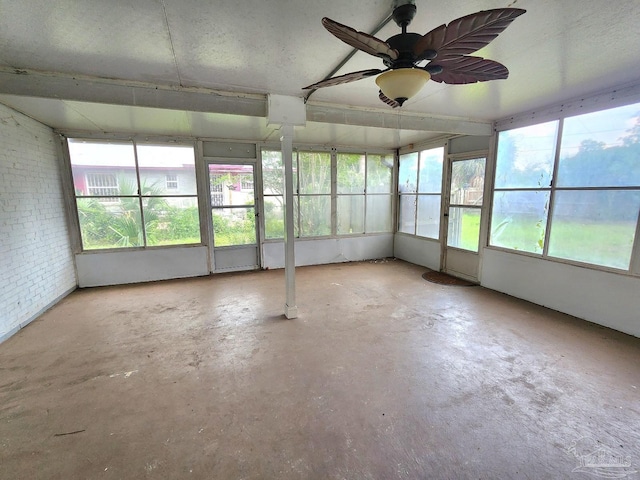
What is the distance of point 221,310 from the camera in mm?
3795

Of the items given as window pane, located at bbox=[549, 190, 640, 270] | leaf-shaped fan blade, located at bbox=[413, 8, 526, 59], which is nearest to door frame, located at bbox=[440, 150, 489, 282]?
window pane, located at bbox=[549, 190, 640, 270]

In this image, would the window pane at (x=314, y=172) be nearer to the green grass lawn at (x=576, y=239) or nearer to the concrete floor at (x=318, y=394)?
the concrete floor at (x=318, y=394)

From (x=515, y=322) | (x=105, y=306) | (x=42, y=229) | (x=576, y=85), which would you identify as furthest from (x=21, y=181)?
(x=576, y=85)

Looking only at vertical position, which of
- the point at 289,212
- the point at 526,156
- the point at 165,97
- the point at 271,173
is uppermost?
the point at 165,97

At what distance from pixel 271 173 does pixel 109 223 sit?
3.01m

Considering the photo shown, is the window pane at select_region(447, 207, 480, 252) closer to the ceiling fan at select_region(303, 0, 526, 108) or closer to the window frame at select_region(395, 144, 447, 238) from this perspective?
the window frame at select_region(395, 144, 447, 238)

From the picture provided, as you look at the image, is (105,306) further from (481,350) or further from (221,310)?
(481,350)

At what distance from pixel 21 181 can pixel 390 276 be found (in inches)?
221

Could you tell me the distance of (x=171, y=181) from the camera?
510 cm

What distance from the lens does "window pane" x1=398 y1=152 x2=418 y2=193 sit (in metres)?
6.20

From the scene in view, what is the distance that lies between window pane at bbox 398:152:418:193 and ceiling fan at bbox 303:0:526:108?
4.48m

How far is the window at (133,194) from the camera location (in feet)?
15.3

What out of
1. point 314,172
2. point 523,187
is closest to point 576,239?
point 523,187

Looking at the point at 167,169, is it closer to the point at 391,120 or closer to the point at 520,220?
the point at 391,120
